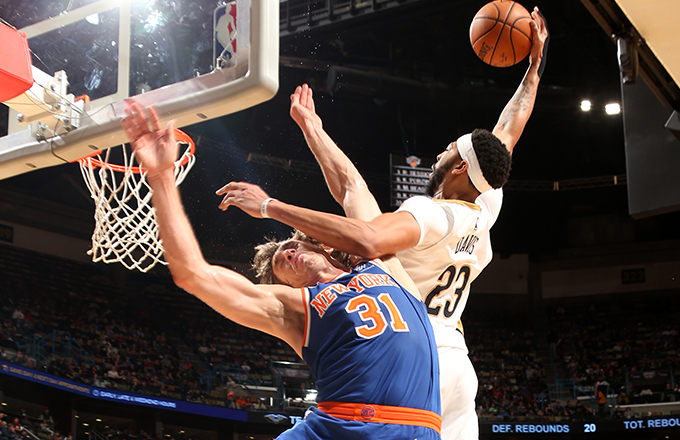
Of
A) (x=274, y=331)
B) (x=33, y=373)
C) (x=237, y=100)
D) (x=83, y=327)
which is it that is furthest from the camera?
(x=83, y=327)

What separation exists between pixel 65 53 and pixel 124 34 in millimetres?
349

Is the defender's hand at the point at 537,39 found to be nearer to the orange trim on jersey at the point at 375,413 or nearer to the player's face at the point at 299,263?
the player's face at the point at 299,263

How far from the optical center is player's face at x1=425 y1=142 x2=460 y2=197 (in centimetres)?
309

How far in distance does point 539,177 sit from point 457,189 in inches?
617

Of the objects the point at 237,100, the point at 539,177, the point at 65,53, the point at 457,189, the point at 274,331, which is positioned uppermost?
the point at 539,177

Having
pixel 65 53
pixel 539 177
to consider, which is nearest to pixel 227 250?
pixel 539 177

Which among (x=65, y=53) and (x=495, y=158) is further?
(x=65, y=53)

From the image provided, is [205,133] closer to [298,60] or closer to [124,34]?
[298,60]

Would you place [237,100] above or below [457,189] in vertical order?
above

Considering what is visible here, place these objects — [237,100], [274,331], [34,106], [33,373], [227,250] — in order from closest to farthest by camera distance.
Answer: [274,331] → [237,100] → [34,106] → [33,373] → [227,250]

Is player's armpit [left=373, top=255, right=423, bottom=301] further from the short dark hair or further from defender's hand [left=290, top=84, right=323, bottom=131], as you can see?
defender's hand [left=290, top=84, right=323, bottom=131]

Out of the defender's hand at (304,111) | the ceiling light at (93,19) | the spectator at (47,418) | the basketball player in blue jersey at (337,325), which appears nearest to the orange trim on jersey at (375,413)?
the basketball player in blue jersey at (337,325)

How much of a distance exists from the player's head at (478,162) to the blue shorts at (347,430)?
1244mm

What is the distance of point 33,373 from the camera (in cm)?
1218
